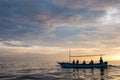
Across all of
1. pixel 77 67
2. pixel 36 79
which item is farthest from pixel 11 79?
pixel 77 67

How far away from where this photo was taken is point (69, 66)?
121 m

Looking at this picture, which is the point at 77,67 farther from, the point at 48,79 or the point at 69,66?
the point at 48,79

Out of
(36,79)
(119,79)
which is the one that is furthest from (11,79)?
(119,79)

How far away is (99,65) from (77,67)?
11.6 m

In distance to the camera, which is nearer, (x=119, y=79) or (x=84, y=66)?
(x=119, y=79)

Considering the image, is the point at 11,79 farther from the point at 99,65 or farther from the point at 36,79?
the point at 99,65

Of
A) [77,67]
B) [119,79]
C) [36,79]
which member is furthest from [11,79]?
[77,67]

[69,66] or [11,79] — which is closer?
[11,79]

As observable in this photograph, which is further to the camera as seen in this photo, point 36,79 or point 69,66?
point 69,66

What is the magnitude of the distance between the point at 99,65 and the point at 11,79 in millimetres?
65670

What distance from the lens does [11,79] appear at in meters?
62.8

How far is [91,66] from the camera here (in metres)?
118

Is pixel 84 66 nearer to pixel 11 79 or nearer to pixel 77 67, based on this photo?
pixel 77 67

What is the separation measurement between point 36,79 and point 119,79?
22.4 metres
